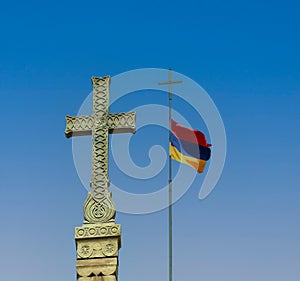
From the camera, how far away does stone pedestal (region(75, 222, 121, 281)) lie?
59.1 ft

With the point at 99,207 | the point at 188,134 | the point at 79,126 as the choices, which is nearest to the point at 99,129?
the point at 79,126

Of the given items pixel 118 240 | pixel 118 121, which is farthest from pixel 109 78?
pixel 118 240

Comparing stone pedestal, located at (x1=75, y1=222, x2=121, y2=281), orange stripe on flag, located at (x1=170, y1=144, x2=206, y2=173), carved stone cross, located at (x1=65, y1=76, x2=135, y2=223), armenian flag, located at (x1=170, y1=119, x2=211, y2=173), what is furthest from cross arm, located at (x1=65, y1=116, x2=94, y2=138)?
stone pedestal, located at (x1=75, y1=222, x2=121, y2=281)

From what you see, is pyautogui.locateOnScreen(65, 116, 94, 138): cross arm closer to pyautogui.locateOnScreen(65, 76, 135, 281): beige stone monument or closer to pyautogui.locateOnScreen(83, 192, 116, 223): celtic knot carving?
pyautogui.locateOnScreen(65, 76, 135, 281): beige stone monument

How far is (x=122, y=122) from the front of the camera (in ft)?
65.1

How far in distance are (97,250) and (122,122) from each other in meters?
3.48

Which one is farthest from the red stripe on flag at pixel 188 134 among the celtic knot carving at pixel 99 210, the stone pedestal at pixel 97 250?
the stone pedestal at pixel 97 250

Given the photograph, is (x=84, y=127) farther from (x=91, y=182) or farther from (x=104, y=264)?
(x=104, y=264)

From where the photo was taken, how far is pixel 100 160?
19.2m

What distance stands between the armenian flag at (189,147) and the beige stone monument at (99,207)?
1120 mm

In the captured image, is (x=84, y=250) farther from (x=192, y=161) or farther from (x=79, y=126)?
(x=192, y=161)

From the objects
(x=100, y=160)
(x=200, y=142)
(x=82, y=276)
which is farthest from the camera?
(x=200, y=142)

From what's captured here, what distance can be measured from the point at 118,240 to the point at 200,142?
12.9 feet

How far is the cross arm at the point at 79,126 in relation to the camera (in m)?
19.8
